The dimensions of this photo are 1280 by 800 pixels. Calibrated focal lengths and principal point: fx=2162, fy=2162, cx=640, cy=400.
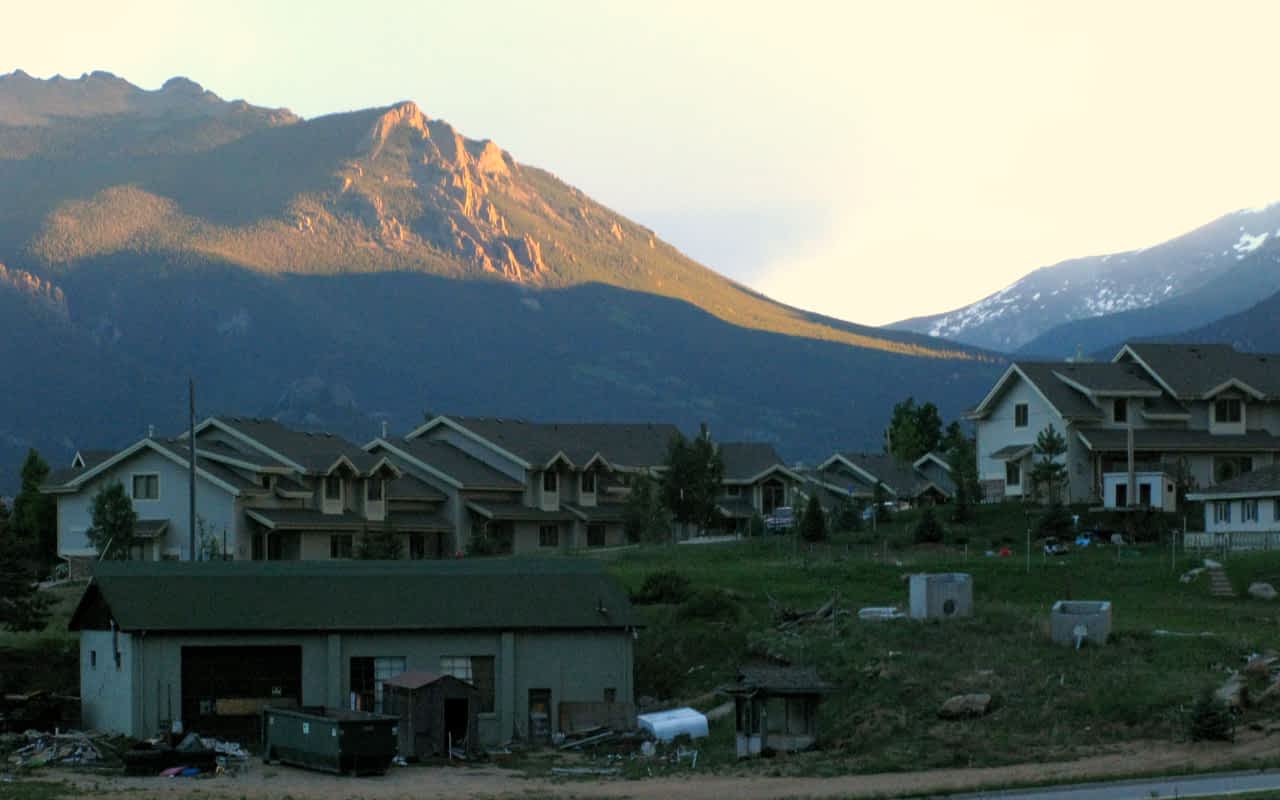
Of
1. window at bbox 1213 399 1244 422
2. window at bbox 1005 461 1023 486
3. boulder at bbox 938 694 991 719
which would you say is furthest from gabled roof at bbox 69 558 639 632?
window at bbox 1213 399 1244 422

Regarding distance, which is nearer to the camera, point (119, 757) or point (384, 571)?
point (119, 757)

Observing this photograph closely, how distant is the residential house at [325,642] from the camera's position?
54.6m

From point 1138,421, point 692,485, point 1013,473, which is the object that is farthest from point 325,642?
point 1138,421

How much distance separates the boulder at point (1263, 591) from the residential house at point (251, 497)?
38.1 metres

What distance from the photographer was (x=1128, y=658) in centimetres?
5219

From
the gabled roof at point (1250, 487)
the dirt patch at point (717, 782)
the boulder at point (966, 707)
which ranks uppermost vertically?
the gabled roof at point (1250, 487)

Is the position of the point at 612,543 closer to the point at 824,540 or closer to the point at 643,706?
the point at 824,540

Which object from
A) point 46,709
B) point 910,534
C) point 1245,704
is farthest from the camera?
point 910,534

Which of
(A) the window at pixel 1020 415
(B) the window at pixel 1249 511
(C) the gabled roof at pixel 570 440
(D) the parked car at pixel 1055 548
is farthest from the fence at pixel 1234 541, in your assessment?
(C) the gabled roof at pixel 570 440

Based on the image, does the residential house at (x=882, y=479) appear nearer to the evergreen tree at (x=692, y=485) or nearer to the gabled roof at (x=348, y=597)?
the evergreen tree at (x=692, y=485)

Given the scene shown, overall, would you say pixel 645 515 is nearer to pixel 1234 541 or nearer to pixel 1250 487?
pixel 1234 541

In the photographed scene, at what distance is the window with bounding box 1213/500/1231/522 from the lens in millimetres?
73875

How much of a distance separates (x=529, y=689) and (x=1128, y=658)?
1548cm

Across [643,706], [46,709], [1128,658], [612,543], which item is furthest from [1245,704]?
[612,543]
